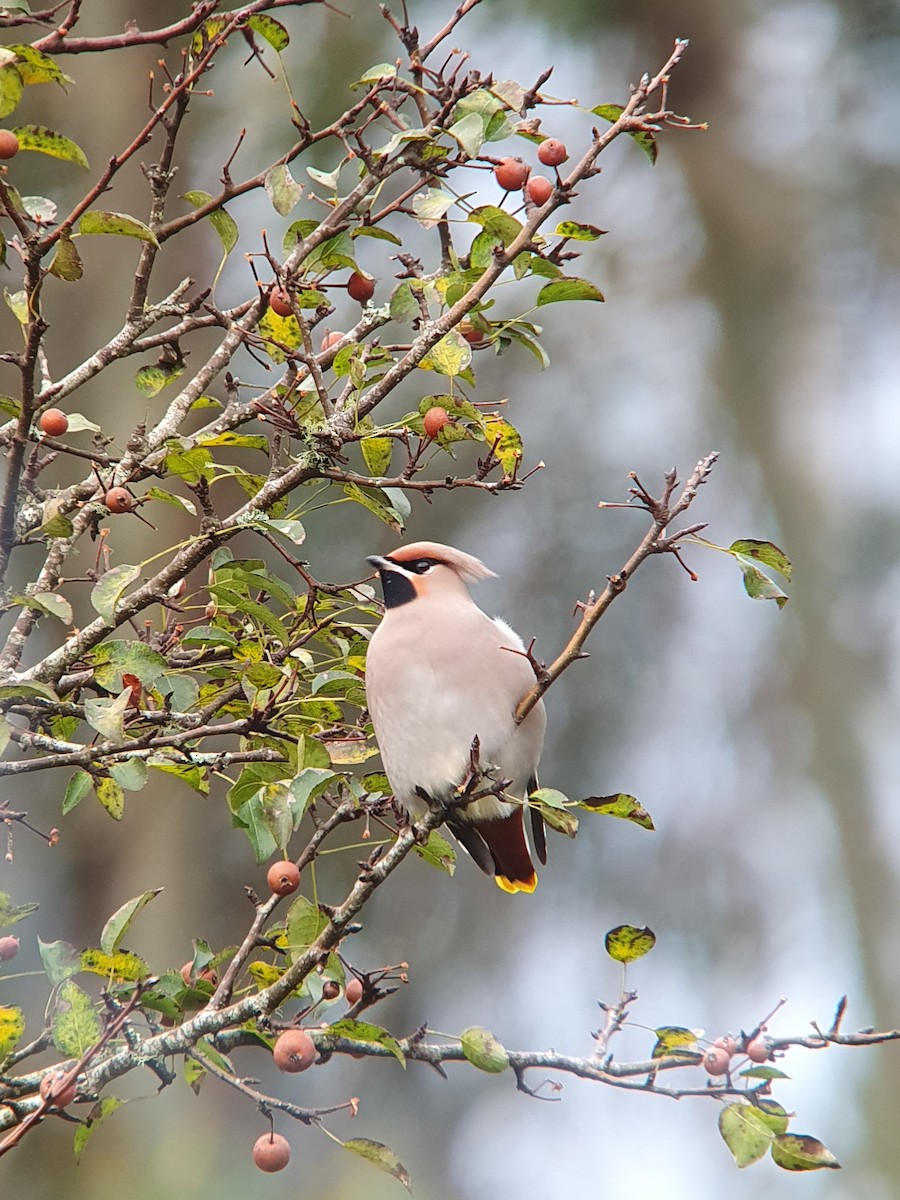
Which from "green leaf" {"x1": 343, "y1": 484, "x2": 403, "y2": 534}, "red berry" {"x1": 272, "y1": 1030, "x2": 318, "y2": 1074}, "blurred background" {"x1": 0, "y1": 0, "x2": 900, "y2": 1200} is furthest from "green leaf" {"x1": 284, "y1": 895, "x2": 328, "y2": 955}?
"blurred background" {"x1": 0, "y1": 0, "x2": 900, "y2": 1200}

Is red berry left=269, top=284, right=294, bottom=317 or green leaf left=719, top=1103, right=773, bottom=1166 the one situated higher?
red berry left=269, top=284, right=294, bottom=317

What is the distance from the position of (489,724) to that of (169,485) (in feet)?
8.71

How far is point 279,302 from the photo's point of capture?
239 centimetres

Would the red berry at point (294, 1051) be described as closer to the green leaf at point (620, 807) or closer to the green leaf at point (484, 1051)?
the green leaf at point (484, 1051)

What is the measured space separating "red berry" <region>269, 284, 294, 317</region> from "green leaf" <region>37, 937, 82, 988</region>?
1.01m

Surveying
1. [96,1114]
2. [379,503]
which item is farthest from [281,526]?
[96,1114]

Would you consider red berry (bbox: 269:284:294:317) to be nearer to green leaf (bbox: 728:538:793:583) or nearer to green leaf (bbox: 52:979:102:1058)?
green leaf (bbox: 728:538:793:583)

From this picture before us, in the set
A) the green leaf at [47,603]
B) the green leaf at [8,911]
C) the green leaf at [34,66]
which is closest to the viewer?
the green leaf at [34,66]

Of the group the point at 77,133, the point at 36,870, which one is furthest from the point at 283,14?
the point at 36,870

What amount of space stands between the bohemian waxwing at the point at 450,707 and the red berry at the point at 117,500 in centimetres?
64

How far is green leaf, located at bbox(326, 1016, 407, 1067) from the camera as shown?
7.20 feet

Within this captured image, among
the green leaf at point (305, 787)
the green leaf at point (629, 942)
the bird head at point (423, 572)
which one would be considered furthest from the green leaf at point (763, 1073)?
the bird head at point (423, 572)

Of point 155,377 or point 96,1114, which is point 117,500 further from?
point 96,1114

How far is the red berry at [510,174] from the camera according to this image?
241 centimetres
